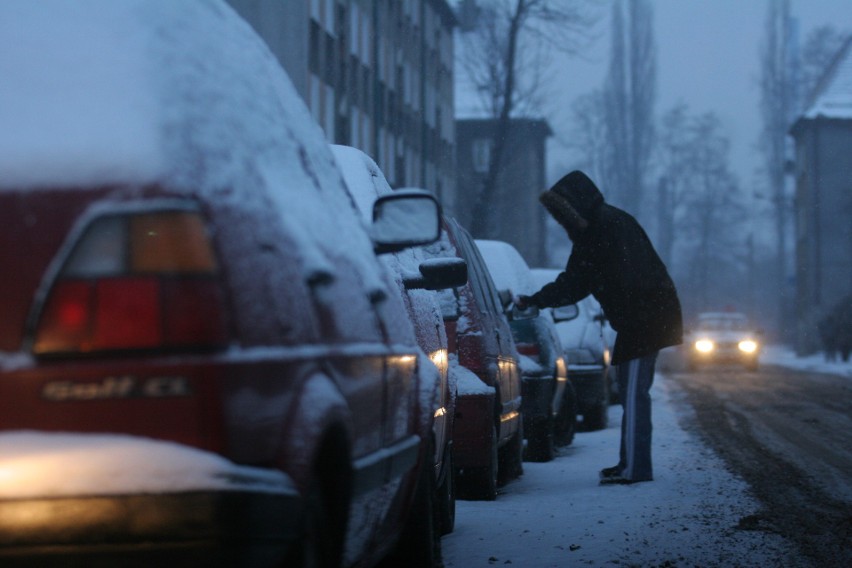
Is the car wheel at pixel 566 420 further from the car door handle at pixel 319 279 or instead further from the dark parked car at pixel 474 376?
the car door handle at pixel 319 279

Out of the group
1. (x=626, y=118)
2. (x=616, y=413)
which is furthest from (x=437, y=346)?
(x=626, y=118)

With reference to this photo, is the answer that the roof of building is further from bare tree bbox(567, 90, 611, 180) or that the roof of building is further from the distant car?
the distant car

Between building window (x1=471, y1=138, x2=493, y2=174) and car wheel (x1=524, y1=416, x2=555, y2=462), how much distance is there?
59831 mm

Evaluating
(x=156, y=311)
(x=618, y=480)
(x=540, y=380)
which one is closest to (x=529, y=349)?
(x=540, y=380)

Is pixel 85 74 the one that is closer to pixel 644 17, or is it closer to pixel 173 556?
pixel 173 556

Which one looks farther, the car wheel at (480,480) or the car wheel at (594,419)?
the car wheel at (594,419)

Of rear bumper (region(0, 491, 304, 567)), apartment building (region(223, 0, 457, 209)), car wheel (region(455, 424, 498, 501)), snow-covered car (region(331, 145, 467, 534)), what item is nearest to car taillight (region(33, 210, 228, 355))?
rear bumper (region(0, 491, 304, 567))

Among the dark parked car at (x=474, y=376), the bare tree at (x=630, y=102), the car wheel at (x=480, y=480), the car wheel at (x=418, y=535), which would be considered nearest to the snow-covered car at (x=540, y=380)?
the dark parked car at (x=474, y=376)

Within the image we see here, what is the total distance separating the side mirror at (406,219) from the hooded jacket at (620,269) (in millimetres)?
4707

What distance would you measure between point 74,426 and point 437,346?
13.4ft

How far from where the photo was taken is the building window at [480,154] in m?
72.3

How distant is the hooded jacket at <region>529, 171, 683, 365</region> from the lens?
9375 millimetres

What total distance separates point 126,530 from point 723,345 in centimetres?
4011

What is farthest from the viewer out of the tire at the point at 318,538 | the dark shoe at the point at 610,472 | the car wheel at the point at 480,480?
the dark shoe at the point at 610,472
